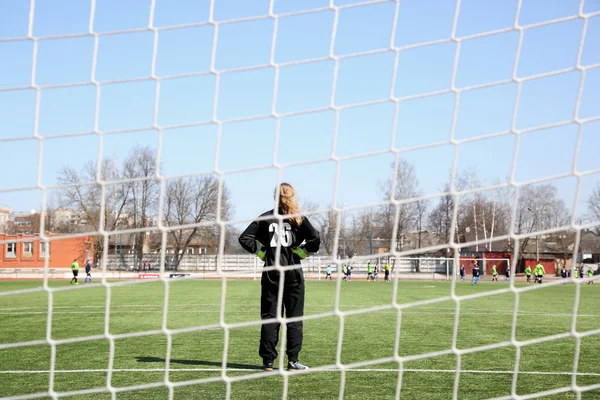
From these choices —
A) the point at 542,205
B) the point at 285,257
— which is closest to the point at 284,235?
the point at 285,257

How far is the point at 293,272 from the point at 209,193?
3.64 meters

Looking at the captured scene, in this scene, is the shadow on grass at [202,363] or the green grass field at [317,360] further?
the shadow on grass at [202,363]

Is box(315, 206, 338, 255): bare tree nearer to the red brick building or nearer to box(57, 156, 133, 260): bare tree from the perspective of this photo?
box(57, 156, 133, 260): bare tree

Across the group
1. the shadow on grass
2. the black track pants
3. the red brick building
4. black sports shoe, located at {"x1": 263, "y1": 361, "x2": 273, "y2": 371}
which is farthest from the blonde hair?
the red brick building

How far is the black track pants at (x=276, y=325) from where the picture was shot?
5.15 m

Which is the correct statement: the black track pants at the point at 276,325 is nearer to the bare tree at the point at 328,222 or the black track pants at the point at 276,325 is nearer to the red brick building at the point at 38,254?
the bare tree at the point at 328,222

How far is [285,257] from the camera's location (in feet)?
17.3

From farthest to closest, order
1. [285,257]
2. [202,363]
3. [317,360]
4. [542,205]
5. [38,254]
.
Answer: [38,254]
[542,205]
[317,360]
[202,363]
[285,257]

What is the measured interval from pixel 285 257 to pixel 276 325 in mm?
523

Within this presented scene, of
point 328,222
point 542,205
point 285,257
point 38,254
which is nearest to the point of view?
point 285,257

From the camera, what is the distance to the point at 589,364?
17.6ft

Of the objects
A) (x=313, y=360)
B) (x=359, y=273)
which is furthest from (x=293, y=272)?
(x=359, y=273)

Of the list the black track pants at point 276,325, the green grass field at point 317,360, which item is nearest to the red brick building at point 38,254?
the green grass field at point 317,360

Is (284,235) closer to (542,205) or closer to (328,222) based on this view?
(328,222)
